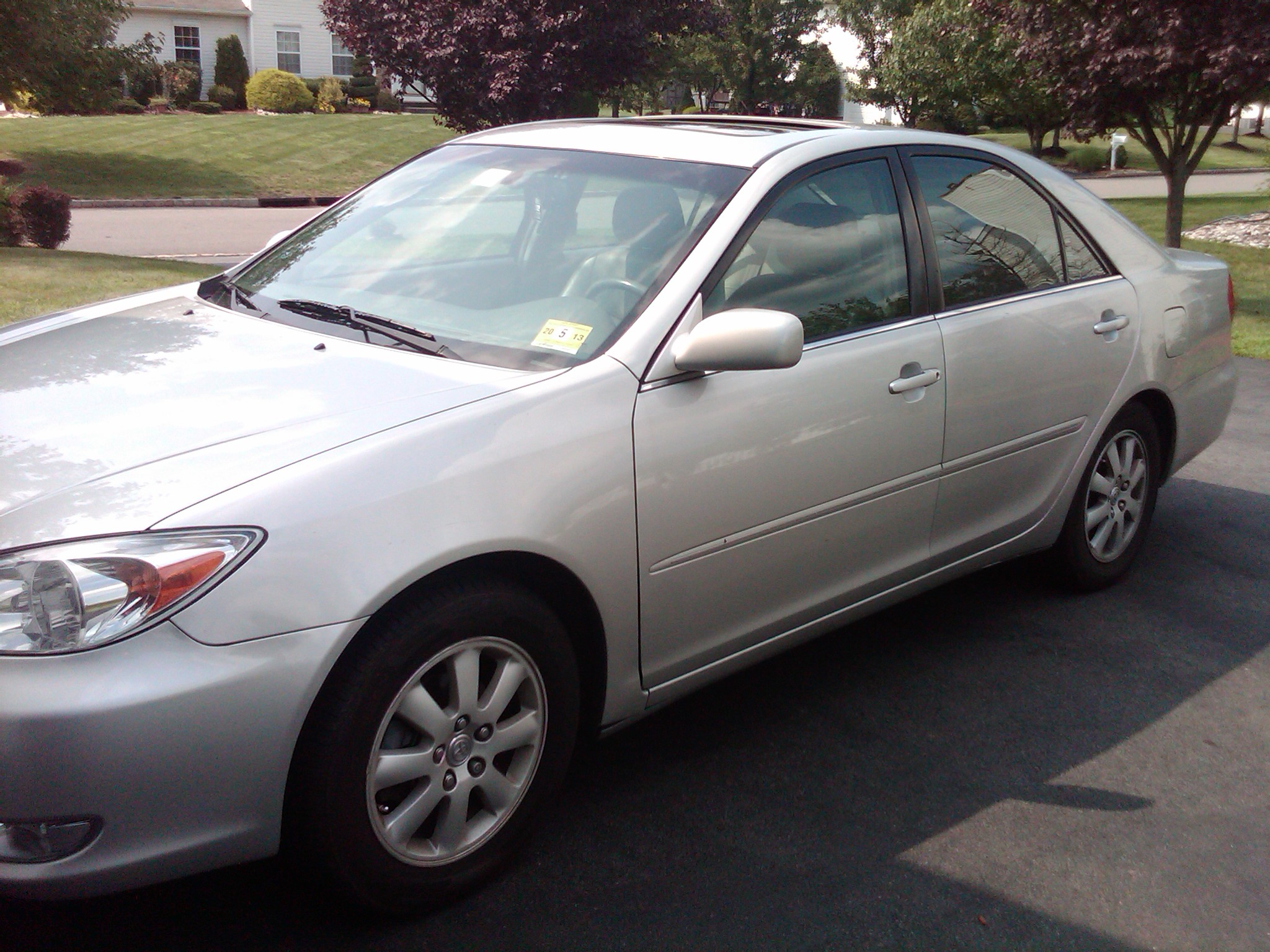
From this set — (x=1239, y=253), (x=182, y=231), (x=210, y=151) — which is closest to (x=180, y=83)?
(x=210, y=151)

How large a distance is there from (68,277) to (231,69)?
1367 inches

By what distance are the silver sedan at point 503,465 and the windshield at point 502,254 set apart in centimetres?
1

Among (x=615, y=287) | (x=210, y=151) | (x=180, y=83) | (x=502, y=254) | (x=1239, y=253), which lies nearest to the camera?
(x=615, y=287)

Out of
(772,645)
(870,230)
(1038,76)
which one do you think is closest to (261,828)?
(772,645)

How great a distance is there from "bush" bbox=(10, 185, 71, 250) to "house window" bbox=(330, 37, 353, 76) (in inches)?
1320

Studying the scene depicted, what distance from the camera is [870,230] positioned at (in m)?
3.79

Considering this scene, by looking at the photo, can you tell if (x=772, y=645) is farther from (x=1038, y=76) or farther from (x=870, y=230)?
(x=1038, y=76)

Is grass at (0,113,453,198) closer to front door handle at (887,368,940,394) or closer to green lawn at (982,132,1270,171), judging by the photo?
green lawn at (982,132,1270,171)

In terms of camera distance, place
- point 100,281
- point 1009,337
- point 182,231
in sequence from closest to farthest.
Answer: point 1009,337
point 100,281
point 182,231

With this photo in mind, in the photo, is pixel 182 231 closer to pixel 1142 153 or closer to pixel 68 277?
pixel 68 277

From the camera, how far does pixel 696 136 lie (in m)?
3.74

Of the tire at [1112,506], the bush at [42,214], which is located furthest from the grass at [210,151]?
the tire at [1112,506]

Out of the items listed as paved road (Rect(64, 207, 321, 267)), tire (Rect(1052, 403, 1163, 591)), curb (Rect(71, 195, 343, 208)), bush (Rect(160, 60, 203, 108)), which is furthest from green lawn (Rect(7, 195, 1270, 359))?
bush (Rect(160, 60, 203, 108))

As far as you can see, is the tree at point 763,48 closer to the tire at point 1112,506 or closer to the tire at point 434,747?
the tire at point 1112,506
